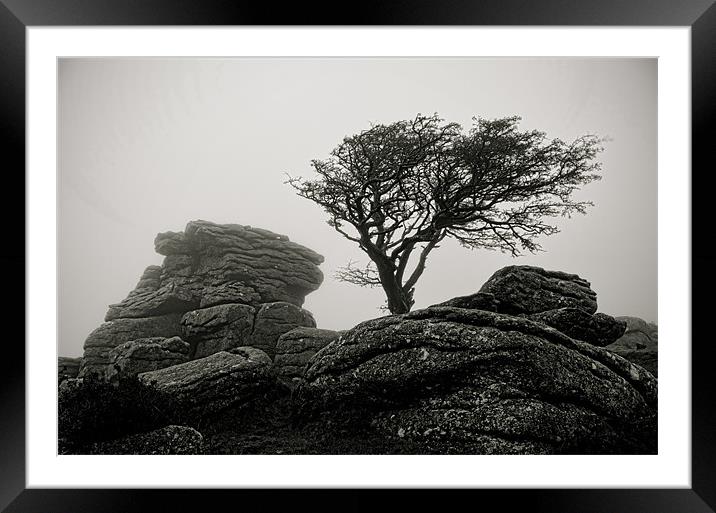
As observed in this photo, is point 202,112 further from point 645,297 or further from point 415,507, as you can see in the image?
point 645,297

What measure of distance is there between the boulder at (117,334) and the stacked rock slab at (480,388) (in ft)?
15.5

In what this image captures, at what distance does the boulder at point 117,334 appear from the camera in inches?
402

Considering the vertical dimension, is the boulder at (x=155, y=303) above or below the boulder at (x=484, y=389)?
above

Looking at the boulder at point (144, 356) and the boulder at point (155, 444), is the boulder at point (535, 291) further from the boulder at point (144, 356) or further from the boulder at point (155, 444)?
the boulder at point (144, 356)

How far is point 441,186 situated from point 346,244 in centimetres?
270

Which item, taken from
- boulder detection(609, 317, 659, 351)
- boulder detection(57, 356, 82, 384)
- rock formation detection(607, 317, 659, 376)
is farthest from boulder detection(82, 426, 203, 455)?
boulder detection(609, 317, 659, 351)

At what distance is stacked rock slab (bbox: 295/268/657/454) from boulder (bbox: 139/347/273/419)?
101 cm

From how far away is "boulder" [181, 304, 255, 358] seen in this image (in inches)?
421

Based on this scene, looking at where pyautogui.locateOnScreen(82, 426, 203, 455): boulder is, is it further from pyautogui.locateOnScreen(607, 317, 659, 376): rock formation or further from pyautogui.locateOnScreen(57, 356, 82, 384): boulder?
pyautogui.locateOnScreen(607, 317, 659, 376): rock formation
